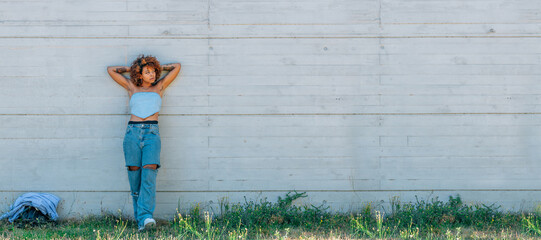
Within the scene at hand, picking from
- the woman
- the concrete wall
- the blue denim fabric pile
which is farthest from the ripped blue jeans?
the blue denim fabric pile

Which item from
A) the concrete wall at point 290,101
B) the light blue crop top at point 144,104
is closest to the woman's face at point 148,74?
the light blue crop top at point 144,104

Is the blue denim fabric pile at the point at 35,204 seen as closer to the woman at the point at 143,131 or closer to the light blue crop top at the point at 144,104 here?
the woman at the point at 143,131

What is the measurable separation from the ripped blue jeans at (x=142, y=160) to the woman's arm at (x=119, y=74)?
1.33 feet

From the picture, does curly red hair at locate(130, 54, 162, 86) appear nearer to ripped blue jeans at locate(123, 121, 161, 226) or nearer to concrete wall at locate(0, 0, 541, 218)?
concrete wall at locate(0, 0, 541, 218)

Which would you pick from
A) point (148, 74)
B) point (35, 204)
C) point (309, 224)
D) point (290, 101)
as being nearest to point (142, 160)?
point (148, 74)

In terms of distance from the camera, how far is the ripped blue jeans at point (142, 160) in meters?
4.88

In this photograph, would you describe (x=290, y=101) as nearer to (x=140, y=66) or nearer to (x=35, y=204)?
(x=140, y=66)

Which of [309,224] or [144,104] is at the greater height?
[144,104]

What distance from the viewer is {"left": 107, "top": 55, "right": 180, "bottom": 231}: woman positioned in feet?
16.0

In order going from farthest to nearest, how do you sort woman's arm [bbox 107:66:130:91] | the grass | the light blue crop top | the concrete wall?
the concrete wall
woman's arm [bbox 107:66:130:91]
the light blue crop top
the grass

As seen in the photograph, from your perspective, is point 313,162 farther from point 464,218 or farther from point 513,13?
point 513,13

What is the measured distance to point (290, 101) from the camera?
5316mm

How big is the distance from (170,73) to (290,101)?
1126 mm

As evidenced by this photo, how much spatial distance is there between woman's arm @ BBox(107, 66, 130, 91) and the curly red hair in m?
0.08
